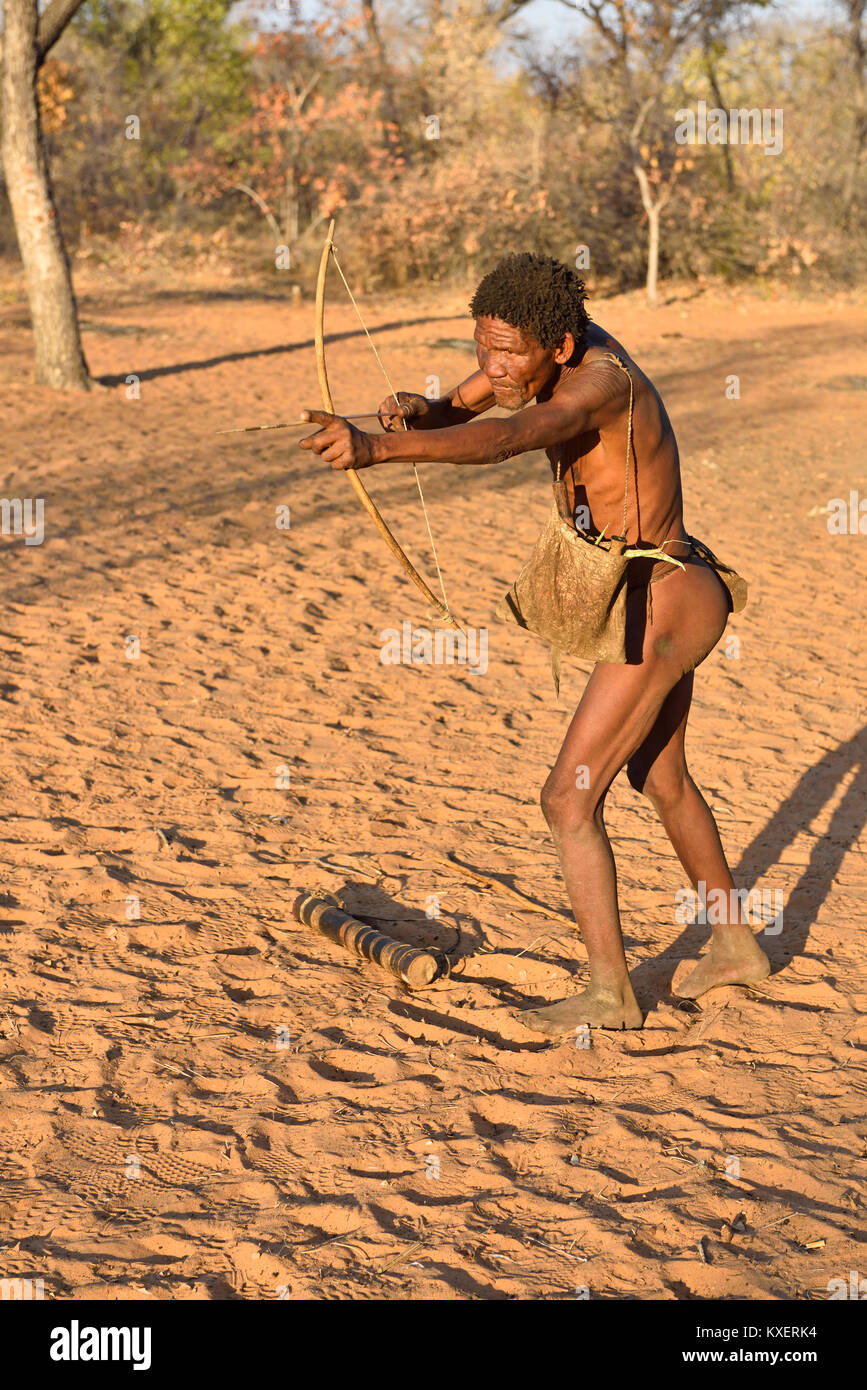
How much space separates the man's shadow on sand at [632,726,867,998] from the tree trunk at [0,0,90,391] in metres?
8.27

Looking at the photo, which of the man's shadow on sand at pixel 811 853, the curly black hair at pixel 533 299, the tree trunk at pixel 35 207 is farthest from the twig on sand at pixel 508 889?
the tree trunk at pixel 35 207

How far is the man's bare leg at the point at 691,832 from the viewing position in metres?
3.50

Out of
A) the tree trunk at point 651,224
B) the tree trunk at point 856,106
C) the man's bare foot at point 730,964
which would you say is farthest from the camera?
the tree trunk at point 856,106

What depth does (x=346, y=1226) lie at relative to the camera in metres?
2.76

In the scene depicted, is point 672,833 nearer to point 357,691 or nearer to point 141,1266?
point 141,1266

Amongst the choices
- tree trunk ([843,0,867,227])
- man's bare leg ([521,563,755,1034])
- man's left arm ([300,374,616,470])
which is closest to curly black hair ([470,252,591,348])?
man's left arm ([300,374,616,470])

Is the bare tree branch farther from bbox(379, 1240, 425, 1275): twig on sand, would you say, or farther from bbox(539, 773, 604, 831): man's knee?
bbox(379, 1240, 425, 1275): twig on sand

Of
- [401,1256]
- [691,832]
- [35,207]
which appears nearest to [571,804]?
[691,832]

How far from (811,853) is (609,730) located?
5.63 feet

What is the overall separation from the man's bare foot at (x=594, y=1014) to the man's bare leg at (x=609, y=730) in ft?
0.40

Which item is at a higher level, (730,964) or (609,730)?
(609,730)

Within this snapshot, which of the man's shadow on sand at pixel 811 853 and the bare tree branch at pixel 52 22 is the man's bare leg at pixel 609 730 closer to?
the man's shadow on sand at pixel 811 853

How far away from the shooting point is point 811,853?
4633mm

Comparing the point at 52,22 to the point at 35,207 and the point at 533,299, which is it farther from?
the point at 533,299
